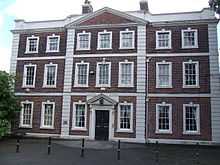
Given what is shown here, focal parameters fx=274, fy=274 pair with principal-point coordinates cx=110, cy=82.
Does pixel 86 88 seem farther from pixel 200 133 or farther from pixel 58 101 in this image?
pixel 200 133

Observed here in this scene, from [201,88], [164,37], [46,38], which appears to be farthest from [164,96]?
[46,38]

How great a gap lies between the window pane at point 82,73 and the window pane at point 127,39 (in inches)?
169

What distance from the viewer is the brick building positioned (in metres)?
24.0

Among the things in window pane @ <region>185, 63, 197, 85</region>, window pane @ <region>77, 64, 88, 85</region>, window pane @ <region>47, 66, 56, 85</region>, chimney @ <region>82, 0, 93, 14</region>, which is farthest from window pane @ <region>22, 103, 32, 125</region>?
window pane @ <region>185, 63, 197, 85</region>

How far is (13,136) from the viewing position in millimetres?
26703

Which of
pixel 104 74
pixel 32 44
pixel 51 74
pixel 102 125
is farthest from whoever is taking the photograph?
pixel 32 44

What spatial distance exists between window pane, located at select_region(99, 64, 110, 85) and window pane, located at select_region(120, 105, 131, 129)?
294 cm

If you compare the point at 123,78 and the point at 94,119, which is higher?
the point at 123,78

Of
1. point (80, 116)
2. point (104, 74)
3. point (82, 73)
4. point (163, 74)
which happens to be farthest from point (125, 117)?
point (82, 73)

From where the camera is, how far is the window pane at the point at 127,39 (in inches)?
1031

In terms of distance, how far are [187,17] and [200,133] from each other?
10.7 meters

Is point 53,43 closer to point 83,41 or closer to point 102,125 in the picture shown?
point 83,41

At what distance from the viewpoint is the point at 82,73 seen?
26750 mm

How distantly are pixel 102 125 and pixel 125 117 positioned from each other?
7.56 ft
